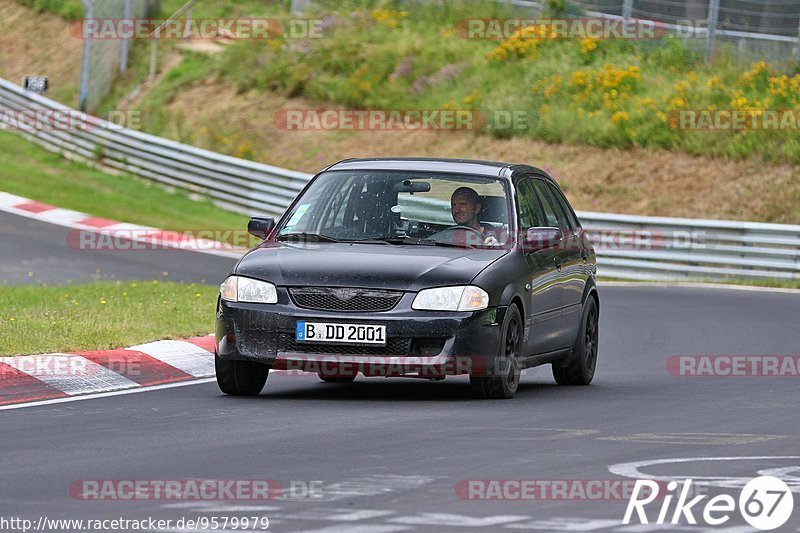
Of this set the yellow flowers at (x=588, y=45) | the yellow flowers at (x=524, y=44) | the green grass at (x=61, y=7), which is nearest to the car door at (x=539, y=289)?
the yellow flowers at (x=588, y=45)

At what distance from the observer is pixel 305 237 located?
38.7 ft

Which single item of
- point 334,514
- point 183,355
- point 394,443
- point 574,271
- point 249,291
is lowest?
point 183,355

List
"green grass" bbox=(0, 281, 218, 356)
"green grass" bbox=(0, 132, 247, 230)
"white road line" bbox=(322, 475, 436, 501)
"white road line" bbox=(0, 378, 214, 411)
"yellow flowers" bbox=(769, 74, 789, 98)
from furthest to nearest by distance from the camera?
"yellow flowers" bbox=(769, 74, 789, 98) < "green grass" bbox=(0, 132, 247, 230) < "green grass" bbox=(0, 281, 218, 356) < "white road line" bbox=(0, 378, 214, 411) < "white road line" bbox=(322, 475, 436, 501)

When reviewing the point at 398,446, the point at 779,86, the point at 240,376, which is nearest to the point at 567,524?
the point at 398,446

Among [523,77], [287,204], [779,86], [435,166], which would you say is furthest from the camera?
[523,77]

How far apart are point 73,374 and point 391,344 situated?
2377 millimetres

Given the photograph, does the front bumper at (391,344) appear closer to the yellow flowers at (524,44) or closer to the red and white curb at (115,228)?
the red and white curb at (115,228)

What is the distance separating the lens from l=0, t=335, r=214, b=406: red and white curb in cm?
1127

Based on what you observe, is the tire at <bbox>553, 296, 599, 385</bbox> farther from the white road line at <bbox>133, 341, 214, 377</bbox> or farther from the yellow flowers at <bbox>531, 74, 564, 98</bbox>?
the yellow flowers at <bbox>531, 74, 564, 98</bbox>

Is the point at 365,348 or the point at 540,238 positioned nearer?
the point at 365,348

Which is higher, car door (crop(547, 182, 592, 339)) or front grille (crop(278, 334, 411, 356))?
car door (crop(547, 182, 592, 339))

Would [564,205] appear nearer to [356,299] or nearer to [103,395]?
[356,299]

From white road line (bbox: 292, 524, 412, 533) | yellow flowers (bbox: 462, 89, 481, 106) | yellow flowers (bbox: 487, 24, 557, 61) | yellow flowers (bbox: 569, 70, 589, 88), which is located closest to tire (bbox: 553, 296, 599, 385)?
white road line (bbox: 292, 524, 412, 533)

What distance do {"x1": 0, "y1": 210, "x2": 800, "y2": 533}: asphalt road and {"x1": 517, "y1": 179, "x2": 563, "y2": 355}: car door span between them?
1.29 feet
